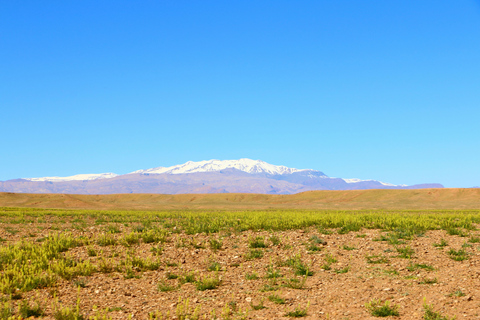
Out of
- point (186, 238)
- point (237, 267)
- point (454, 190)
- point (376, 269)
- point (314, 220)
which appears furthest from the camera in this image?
point (454, 190)

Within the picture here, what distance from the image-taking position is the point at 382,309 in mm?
9273

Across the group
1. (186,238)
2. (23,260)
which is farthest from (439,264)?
(23,260)

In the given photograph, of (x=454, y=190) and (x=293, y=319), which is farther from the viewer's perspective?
(x=454, y=190)

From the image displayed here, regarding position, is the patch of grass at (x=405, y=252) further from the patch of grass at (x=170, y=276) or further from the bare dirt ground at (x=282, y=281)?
the patch of grass at (x=170, y=276)

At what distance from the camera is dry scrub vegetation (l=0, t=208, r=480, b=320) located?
388 inches

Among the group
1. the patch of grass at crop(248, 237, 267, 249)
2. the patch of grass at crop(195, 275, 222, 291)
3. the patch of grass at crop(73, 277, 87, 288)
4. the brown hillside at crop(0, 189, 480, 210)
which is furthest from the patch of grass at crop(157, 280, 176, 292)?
the brown hillside at crop(0, 189, 480, 210)

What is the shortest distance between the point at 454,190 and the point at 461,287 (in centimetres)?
12848

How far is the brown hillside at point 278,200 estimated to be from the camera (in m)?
99.8

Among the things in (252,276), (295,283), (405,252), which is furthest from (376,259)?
(252,276)

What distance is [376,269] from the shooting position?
13.2 m

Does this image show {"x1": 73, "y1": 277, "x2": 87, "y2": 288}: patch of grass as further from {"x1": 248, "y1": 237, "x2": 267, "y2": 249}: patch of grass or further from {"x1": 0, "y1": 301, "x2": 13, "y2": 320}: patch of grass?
{"x1": 248, "y1": 237, "x2": 267, "y2": 249}: patch of grass

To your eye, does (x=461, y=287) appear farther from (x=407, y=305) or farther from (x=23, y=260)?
(x=23, y=260)

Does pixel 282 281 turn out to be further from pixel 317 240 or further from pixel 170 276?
pixel 317 240

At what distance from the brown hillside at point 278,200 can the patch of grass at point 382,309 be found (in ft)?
283
